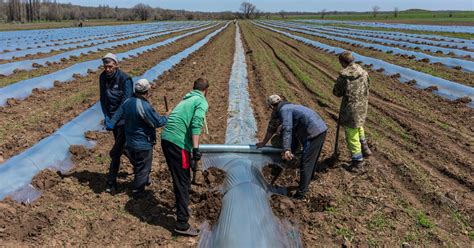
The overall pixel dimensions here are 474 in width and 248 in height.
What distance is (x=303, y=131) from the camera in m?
5.29

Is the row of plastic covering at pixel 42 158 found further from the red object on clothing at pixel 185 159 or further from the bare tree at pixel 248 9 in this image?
the bare tree at pixel 248 9

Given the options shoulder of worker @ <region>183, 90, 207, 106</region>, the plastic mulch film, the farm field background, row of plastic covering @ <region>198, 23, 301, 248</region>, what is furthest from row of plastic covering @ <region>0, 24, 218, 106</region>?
shoulder of worker @ <region>183, 90, 207, 106</region>

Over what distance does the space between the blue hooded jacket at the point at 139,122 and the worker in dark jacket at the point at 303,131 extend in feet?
5.07

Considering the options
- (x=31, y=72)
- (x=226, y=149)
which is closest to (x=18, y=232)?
(x=226, y=149)

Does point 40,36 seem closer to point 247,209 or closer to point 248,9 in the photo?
point 247,209

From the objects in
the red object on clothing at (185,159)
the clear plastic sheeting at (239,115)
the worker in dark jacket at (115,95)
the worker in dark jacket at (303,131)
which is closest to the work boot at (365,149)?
the worker in dark jacket at (303,131)

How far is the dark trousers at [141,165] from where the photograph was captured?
197 inches

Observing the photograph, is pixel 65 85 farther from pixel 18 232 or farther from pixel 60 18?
pixel 60 18

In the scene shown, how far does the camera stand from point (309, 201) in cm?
534

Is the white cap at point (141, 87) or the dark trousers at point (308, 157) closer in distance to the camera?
the white cap at point (141, 87)

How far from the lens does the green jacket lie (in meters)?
4.30

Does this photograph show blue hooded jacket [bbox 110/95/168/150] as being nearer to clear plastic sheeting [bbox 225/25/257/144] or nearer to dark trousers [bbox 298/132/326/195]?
dark trousers [bbox 298/132/326/195]

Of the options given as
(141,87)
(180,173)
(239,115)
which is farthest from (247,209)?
(239,115)

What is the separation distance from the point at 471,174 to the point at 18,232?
6378 millimetres
